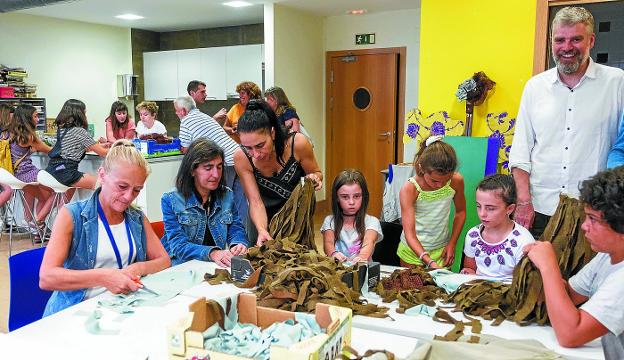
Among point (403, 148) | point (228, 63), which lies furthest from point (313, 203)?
point (228, 63)

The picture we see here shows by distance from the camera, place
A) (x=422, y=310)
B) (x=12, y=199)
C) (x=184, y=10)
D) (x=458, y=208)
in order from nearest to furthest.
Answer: (x=422, y=310)
(x=458, y=208)
(x=12, y=199)
(x=184, y=10)

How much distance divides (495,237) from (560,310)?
72cm

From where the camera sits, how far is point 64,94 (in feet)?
24.8

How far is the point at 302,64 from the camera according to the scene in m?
6.57

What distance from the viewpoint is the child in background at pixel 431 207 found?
2.61m

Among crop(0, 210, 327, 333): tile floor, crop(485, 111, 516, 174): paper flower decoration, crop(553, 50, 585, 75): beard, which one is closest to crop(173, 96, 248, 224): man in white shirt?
crop(0, 210, 327, 333): tile floor

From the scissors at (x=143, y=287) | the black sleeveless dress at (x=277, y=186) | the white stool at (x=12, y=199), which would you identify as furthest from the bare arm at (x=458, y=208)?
the white stool at (x=12, y=199)

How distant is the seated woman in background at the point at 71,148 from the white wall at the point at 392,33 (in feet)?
11.0

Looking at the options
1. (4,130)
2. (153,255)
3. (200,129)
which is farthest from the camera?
(4,130)

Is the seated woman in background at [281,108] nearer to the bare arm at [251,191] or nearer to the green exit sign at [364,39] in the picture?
the bare arm at [251,191]

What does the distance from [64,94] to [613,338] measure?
768cm

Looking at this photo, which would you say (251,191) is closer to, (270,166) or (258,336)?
(270,166)

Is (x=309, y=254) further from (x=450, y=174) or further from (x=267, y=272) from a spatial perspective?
(x=450, y=174)

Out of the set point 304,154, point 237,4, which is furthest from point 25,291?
point 237,4
